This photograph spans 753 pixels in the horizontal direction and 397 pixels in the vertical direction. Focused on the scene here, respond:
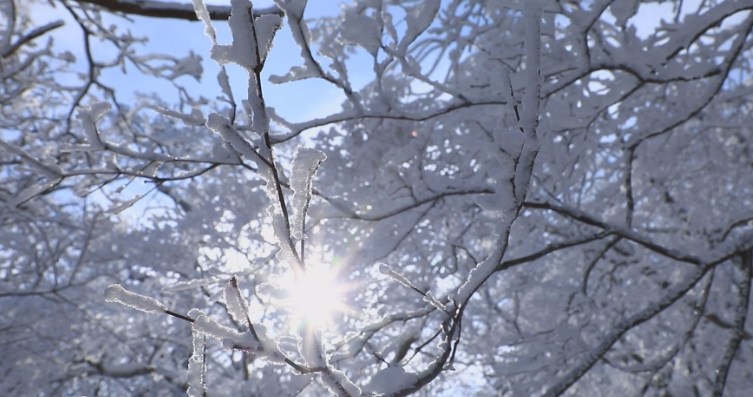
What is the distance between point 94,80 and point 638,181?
520cm

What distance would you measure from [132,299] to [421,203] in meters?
1.49

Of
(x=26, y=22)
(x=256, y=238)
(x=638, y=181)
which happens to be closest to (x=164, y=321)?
(x=256, y=238)

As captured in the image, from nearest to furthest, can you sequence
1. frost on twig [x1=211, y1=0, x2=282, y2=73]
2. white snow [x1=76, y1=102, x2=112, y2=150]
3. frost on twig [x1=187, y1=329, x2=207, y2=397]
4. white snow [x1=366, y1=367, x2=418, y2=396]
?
frost on twig [x1=211, y1=0, x2=282, y2=73] < frost on twig [x1=187, y1=329, x2=207, y2=397] < white snow [x1=366, y1=367, x2=418, y2=396] < white snow [x1=76, y1=102, x2=112, y2=150]

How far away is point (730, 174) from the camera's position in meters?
4.71

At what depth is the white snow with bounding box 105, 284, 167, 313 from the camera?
0.73m

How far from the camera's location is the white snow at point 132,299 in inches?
28.5

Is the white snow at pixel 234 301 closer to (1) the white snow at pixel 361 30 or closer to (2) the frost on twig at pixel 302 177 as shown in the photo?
(2) the frost on twig at pixel 302 177

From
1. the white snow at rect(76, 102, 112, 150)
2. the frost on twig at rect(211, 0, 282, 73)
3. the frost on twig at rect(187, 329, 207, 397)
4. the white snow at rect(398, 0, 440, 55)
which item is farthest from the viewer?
the white snow at rect(398, 0, 440, 55)

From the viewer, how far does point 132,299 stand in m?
0.73

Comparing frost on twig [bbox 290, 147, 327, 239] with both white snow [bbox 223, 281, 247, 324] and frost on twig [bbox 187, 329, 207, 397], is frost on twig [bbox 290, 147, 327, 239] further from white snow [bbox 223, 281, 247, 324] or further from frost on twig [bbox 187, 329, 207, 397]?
frost on twig [bbox 187, 329, 207, 397]

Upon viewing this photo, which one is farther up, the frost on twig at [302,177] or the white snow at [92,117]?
the white snow at [92,117]

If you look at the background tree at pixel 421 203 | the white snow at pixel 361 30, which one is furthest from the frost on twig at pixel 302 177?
the white snow at pixel 361 30

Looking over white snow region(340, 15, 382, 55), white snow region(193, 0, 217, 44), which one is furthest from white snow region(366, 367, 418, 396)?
white snow region(340, 15, 382, 55)

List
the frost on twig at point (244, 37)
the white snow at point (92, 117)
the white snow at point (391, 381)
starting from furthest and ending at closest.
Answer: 1. the white snow at point (92, 117)
2. the white snow at point (391, 381)
3. the frost on twig at point (244, 37)
